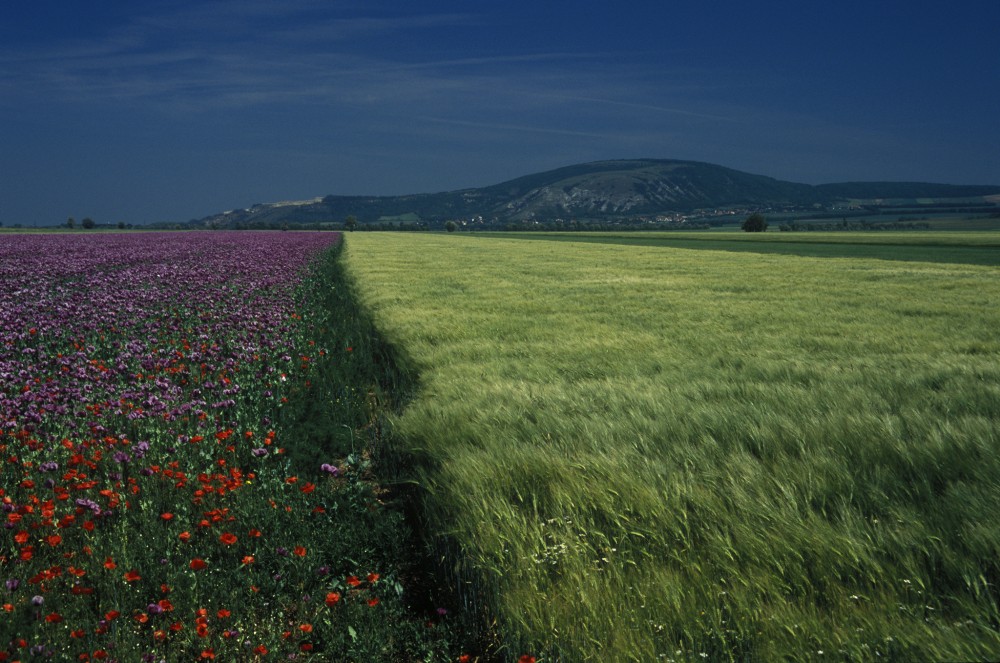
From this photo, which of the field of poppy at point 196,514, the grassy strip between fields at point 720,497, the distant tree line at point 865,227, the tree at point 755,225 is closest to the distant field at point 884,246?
the grassy strip between fields at point 720,497

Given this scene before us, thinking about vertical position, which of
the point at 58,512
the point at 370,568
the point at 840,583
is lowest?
the point at 370,568

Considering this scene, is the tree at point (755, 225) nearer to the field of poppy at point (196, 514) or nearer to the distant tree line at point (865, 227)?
the distant tree line at point (865, 227)

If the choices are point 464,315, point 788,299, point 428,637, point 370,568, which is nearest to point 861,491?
point 428,637

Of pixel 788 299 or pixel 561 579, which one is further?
pixel 788 299

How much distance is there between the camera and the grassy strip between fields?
2.27 m

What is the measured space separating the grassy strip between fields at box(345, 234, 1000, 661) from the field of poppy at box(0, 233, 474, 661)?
476mm

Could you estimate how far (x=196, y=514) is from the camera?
12.8 ft

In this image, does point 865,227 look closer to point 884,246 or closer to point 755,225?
point 755,225

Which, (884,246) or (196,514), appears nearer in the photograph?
A: (196,514)

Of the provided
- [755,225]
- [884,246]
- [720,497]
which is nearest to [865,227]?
[755,225]

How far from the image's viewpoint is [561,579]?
2686mm

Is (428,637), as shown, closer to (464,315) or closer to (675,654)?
(675,654)

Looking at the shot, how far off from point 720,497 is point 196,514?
304cm

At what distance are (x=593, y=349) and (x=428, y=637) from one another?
4.99m
